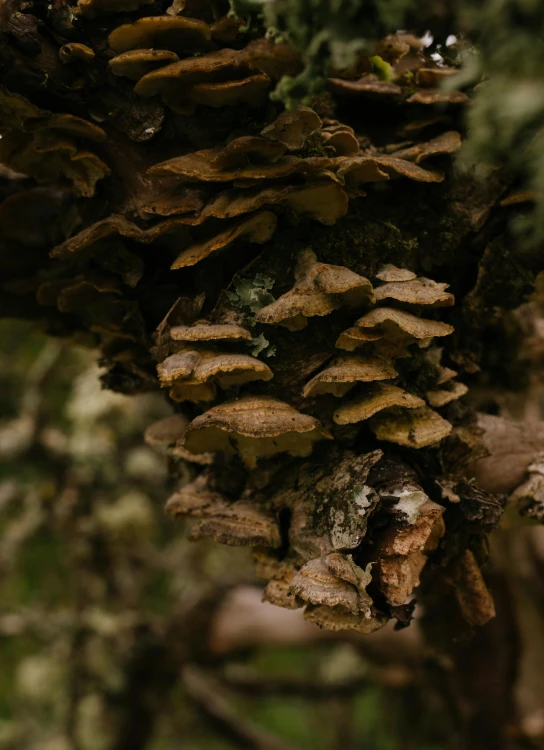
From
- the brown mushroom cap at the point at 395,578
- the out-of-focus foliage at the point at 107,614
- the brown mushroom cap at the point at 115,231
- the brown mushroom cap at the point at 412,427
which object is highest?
the brown mushroom cap at the point at 115,231

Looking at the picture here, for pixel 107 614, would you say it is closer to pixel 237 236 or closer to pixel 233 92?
pixel 237 236

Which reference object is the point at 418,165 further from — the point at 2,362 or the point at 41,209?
the point at 2,362

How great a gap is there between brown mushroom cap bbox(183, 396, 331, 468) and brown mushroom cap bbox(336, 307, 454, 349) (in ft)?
0.54

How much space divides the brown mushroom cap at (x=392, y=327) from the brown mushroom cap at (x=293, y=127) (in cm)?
34

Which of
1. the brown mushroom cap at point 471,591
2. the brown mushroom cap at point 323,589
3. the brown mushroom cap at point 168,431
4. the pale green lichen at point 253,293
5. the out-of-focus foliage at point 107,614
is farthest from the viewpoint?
the out-of-focus foliage at point 107,614

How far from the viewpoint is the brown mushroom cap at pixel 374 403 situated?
1094 mm

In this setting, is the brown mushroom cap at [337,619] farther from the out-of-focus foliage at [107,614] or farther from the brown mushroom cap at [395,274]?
the out-of-focus foliage at [107,614]

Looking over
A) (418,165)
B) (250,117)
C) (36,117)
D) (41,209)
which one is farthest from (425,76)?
(41,209)

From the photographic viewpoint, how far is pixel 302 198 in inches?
45.1

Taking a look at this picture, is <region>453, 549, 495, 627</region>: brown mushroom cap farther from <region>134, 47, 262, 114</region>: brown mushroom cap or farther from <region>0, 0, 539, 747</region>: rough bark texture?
<region>134, 47, 262, 114</region>: brown mushroom cap

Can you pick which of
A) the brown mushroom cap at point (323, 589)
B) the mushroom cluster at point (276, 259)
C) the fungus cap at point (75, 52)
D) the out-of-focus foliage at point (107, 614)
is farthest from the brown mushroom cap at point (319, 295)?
the out-of-focus foliage at point (107, 614)

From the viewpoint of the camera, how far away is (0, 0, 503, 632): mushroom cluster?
1075 mm

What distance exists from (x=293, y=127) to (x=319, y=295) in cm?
30

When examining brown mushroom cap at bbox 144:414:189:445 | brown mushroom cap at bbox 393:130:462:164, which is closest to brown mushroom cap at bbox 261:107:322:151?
brown mushroom cap at bbox 393:130:462:164
